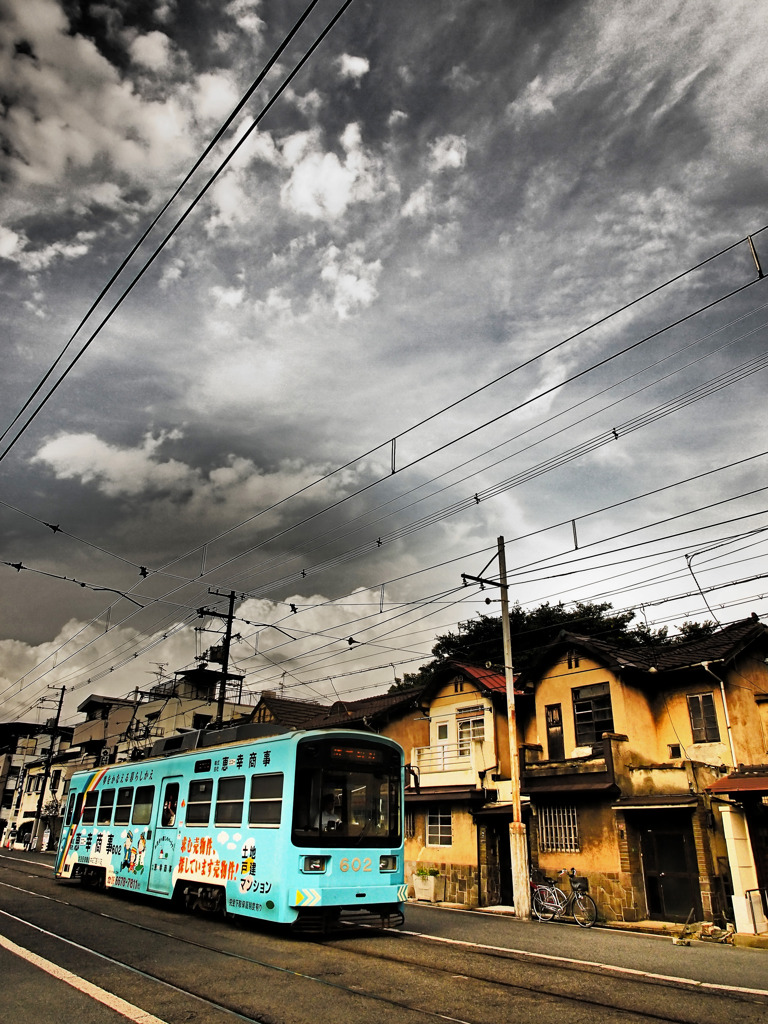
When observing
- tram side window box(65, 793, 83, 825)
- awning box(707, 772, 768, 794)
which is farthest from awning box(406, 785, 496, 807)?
tram side window box(65, 793, 83, 825)

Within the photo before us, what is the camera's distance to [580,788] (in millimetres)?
20656

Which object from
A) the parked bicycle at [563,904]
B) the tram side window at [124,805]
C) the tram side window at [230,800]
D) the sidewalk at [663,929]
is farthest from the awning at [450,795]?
the tram side window at [230,800]

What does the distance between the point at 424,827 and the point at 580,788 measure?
7927 mm

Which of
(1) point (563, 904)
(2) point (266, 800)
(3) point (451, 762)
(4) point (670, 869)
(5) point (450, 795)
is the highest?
(3) point (451, 762)

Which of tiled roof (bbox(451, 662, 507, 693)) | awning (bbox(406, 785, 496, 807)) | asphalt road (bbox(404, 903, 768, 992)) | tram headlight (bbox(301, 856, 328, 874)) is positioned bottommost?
asphalt road (bbox(404, 903, 768, 992))

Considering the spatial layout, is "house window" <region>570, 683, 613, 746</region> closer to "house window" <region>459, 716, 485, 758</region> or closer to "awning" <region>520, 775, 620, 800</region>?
"awning" <region>520, 775, 620, 800</region>

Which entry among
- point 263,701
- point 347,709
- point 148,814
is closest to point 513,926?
point 148,814

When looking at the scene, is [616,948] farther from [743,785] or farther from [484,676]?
[484,676]

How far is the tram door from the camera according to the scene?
14516 mm

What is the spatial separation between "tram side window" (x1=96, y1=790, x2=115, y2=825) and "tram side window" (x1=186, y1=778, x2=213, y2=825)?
17.2 feet

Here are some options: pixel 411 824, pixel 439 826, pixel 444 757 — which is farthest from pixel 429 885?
pixel 444 757

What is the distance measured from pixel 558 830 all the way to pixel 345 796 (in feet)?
40.8

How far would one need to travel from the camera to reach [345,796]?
1198 cm

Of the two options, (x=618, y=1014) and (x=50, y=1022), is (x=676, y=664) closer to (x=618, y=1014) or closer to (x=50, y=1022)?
(x=618, y=1014)
